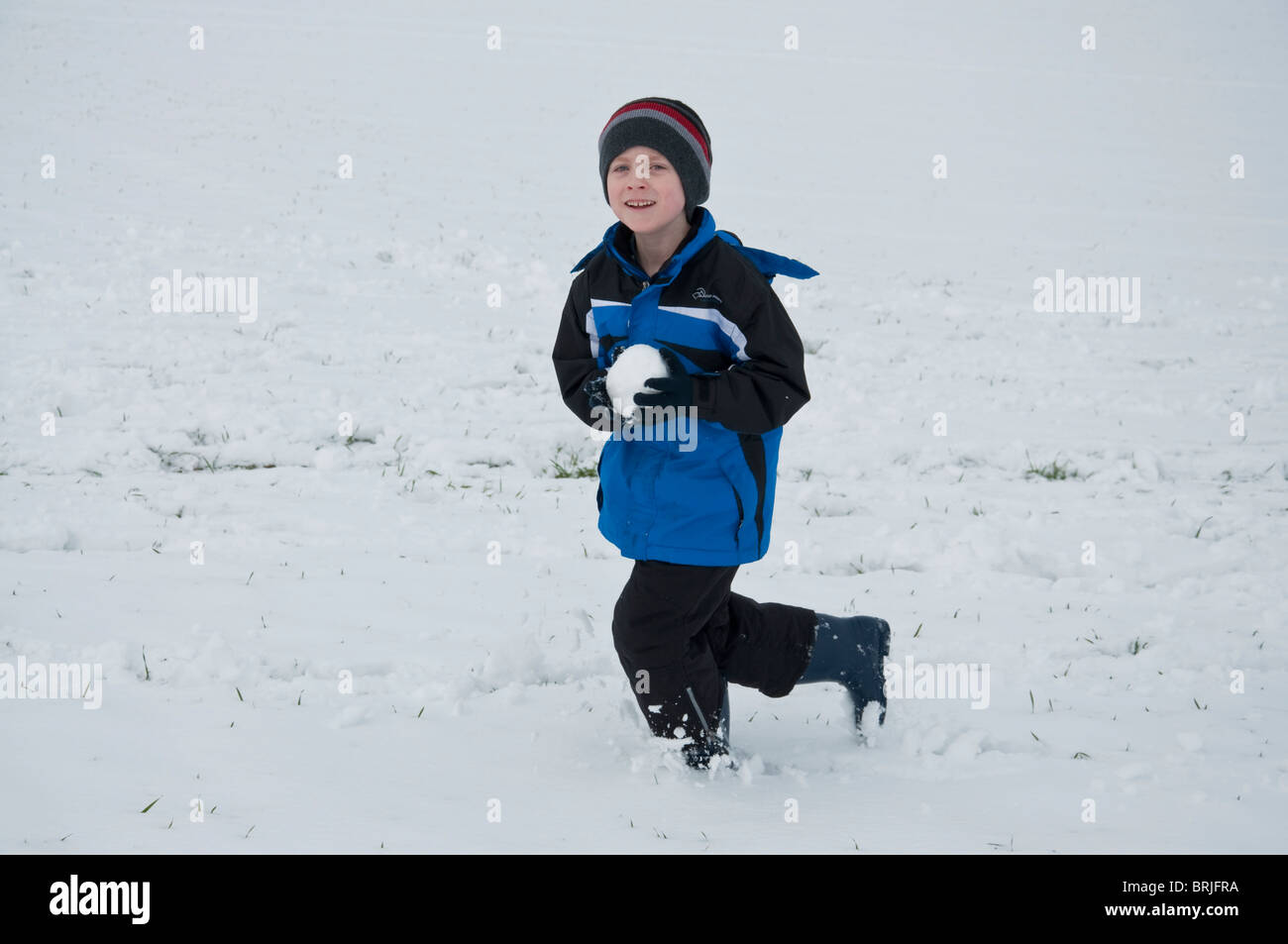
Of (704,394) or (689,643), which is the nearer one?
(704,394)

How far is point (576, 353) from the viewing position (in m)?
3.09

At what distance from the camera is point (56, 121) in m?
16.6

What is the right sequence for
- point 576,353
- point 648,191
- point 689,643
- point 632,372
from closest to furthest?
point 632,372 < point 648,191 < point 689,643 < point 576,353

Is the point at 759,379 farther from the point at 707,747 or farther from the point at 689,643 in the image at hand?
the point at 707,747

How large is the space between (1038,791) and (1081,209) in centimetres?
1478

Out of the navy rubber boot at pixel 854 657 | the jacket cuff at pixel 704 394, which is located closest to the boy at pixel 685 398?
the jacket cuff at pixel 704 394

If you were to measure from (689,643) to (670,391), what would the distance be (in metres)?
0.70

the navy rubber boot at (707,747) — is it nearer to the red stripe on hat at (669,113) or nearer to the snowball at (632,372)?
the snowball at (632,372)

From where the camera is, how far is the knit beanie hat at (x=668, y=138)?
2865 millimetres

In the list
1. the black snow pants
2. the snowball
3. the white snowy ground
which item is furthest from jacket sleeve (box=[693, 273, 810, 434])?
the white snowy ground

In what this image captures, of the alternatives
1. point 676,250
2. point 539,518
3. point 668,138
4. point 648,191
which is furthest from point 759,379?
point 539,518

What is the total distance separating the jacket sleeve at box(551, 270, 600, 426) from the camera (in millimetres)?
3002
